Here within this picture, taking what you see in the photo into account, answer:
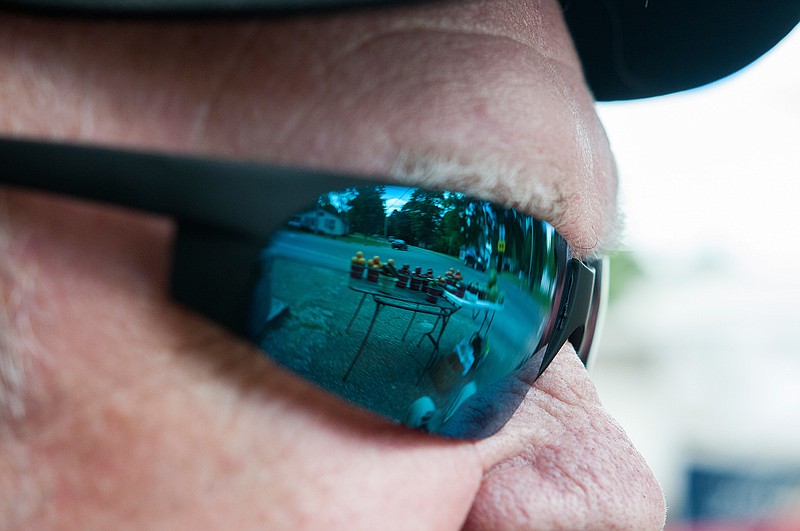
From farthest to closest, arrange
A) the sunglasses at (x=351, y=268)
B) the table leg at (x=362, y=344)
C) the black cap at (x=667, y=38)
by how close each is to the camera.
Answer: the black cap at (x=667, y=38) < the table leg at (x=362, y=344) < the sunglasses at (x=351, y=268)

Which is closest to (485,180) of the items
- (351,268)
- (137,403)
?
(351,268)

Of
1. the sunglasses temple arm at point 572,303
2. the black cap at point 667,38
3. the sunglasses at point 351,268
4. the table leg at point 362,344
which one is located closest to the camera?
the sunglasses at point 351,268

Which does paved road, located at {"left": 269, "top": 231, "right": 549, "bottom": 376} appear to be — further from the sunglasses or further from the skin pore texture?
the skin pore texture

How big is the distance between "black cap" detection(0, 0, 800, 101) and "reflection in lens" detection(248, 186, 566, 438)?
0.73m

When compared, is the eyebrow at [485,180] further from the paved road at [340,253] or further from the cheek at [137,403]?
the cheek at [137,403]

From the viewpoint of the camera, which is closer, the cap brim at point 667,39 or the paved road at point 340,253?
the paved road at point 340,253

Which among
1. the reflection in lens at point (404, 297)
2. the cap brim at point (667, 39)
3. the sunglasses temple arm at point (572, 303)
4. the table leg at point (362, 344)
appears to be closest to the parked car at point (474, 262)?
the reflection in lens at point (404, 297)

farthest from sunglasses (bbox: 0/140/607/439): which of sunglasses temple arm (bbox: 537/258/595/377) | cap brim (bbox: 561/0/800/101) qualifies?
cap brim (bbox: 561/0/800/101)

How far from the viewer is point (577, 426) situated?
126 cm

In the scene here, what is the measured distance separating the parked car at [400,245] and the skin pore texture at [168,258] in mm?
90

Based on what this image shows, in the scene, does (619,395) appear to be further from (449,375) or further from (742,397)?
(449,375)

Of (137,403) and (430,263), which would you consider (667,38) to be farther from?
(137,403)

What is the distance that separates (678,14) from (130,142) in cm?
120

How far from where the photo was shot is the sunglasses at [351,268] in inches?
28.8
